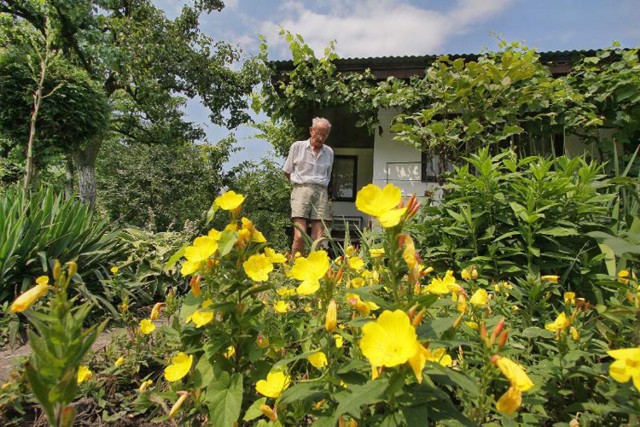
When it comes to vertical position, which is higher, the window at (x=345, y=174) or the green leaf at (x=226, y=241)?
the window at (x=345, y=174)

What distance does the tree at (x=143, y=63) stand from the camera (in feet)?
28.0

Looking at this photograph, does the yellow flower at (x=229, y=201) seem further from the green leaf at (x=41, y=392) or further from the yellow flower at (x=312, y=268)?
the green leaf at (x=41, y=392)

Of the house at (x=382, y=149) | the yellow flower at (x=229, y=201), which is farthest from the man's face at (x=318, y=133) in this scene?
the yellow flower at (x=229, y=201)

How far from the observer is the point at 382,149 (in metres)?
6.85

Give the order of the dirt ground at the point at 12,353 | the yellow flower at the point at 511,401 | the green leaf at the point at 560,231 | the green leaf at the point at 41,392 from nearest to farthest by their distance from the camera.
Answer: the green leaf at the point at 41,392 < the yellow flower at the point at 511,401 < the dirt ground at the point at 12,353 < the green leaf at the point at 560,231

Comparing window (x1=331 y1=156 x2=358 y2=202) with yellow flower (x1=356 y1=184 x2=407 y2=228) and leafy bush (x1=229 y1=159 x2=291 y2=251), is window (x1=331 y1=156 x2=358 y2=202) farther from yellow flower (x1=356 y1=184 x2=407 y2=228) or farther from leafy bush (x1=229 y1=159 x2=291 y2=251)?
yellow flower (x1=356 y1=184 x2=407 y2=228)

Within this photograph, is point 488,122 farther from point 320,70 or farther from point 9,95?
point 9,95

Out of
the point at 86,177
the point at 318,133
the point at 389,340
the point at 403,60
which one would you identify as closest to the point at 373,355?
the point at 389,340

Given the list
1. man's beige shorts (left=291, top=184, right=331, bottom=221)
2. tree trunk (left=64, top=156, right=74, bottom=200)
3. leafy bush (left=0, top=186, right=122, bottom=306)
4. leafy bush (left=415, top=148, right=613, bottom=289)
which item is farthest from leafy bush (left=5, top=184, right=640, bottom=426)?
tree trunk (left=64, top=156, right=74, bottom=200)

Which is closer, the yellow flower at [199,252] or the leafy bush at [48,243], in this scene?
the yellow flower at [199,252]

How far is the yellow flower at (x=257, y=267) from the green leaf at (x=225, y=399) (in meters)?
0.27

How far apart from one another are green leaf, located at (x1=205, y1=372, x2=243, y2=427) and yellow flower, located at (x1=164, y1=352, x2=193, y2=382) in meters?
0.13

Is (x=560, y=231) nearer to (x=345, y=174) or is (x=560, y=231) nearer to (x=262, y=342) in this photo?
(x=262, y=342)

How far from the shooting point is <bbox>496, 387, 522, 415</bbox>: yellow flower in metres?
0.71
